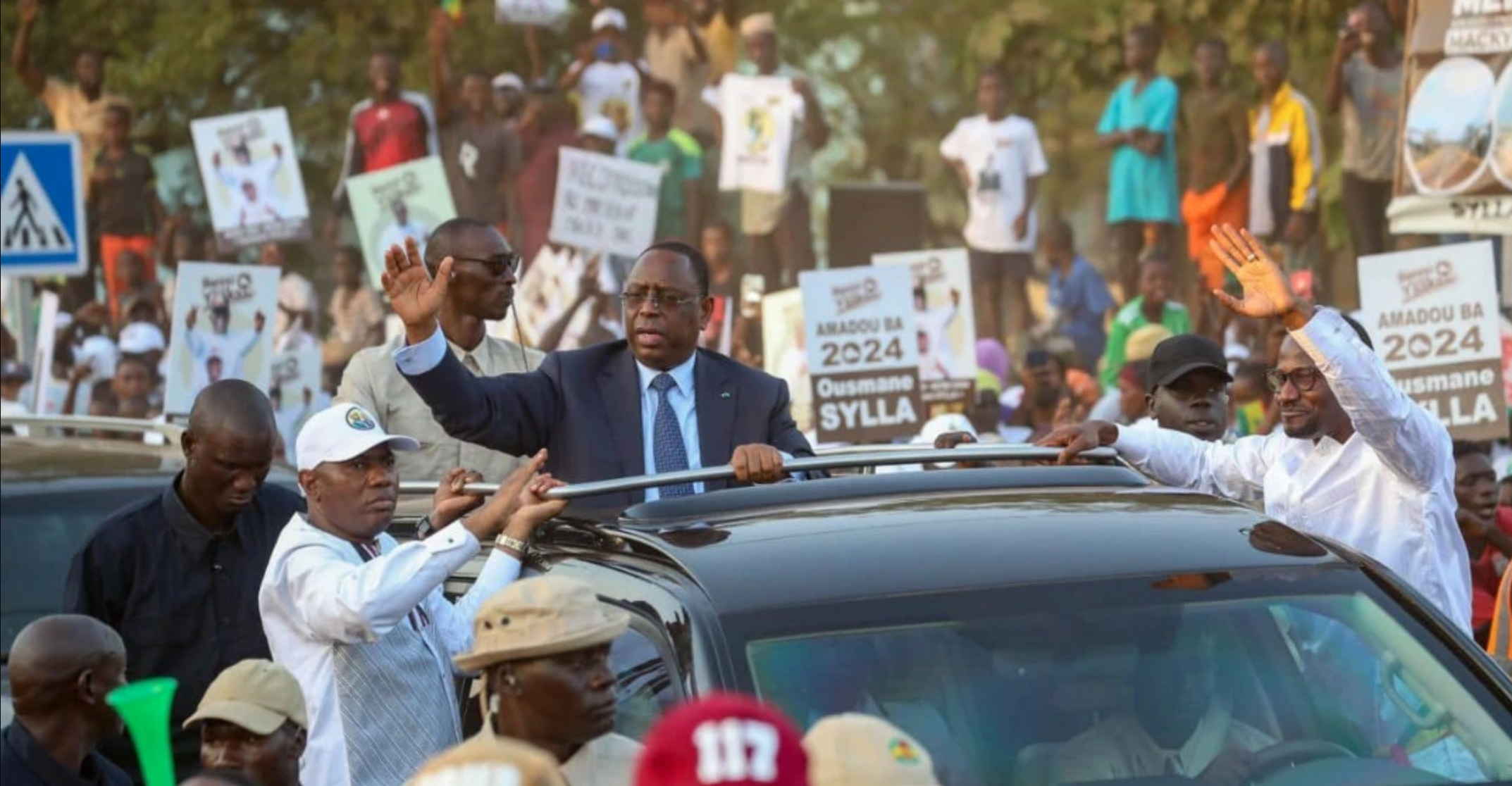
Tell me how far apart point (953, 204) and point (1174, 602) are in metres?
28.7

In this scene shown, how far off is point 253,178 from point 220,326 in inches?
118

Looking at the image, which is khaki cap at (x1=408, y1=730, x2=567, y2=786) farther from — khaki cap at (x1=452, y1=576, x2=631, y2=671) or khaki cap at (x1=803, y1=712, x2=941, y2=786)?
khaki cap at (x1=452, y1=576, x2=631, y2=671)

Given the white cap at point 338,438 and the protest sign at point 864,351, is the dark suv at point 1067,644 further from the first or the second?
the protest sign at point 864,351

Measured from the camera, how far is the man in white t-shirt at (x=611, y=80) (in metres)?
18.7

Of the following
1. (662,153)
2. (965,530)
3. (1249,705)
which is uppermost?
(662,153)

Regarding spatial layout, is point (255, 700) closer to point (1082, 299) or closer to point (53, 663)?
point (53, 663)

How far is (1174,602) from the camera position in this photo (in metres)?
4.97

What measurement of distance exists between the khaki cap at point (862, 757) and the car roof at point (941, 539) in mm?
1785

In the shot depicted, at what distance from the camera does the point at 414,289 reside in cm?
649

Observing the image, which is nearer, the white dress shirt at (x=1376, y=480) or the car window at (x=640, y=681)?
the car window at (x=640, y=681)

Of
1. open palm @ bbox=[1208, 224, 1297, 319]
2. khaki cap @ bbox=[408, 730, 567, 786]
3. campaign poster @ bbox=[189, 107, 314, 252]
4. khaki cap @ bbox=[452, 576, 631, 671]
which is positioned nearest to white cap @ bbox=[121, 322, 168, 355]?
campaign poster @ bbox=[189, 107, 314, 252]

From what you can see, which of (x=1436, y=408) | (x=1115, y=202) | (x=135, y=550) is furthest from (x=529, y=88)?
(x=135, y=550)

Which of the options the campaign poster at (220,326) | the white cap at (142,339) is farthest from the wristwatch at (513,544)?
the white cap at (142,339)

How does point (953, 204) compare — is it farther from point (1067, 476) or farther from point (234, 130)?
point (1067, 476)
